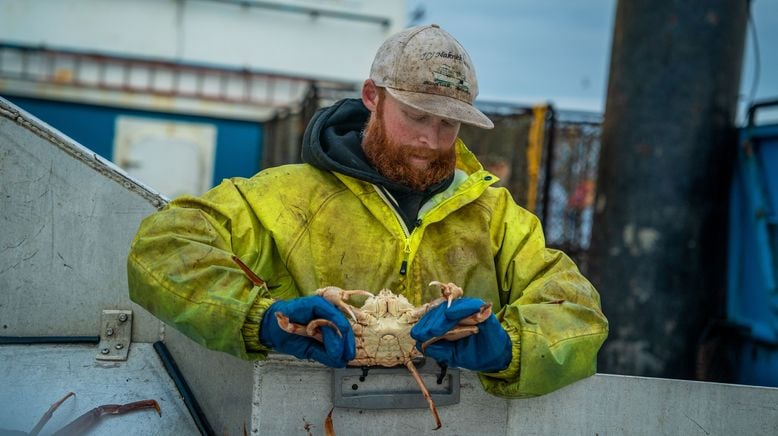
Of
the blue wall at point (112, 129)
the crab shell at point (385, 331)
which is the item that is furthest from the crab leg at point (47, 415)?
the blue wall at point (112, 129)

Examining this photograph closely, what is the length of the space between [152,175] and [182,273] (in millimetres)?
8176

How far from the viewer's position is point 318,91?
645 centimetres

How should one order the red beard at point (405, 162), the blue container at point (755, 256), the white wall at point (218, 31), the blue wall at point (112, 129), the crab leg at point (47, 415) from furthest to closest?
1. the white wall at point (218, 31)
2. the blue wall at point (112, 129)
3. the blue container at point (755, 256)
4. the red beard at point (405, 162)
5. the crab leg at point (47, 415)

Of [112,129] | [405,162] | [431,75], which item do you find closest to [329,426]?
[405,162]

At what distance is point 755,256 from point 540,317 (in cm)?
330

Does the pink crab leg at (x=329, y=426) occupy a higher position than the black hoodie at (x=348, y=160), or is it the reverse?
the black hoodie at (x=348, y=160)

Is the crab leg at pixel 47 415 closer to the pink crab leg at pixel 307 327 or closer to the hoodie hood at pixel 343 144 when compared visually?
the pink crab leg at pixel 307 327

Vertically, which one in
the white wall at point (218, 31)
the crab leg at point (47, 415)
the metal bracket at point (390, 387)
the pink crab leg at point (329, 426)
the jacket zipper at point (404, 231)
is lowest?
the crab leg at point (47, 415)

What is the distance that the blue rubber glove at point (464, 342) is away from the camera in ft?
7.20

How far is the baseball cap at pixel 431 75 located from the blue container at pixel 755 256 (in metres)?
3.00

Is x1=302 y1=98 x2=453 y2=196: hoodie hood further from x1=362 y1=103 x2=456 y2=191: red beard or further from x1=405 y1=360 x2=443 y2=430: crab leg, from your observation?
x1=405 y1=360 x2=443 y2=430: crab leg

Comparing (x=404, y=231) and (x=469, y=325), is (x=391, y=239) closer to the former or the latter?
(x=404, y=231)

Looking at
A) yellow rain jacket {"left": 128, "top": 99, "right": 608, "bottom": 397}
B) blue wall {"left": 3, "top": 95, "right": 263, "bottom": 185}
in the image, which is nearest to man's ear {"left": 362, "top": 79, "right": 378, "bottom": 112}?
yellow rain jacket {"left": 128, "top": 99, "right": 608, "bottom": 397}

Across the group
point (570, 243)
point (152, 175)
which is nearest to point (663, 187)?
point (570, 243)
